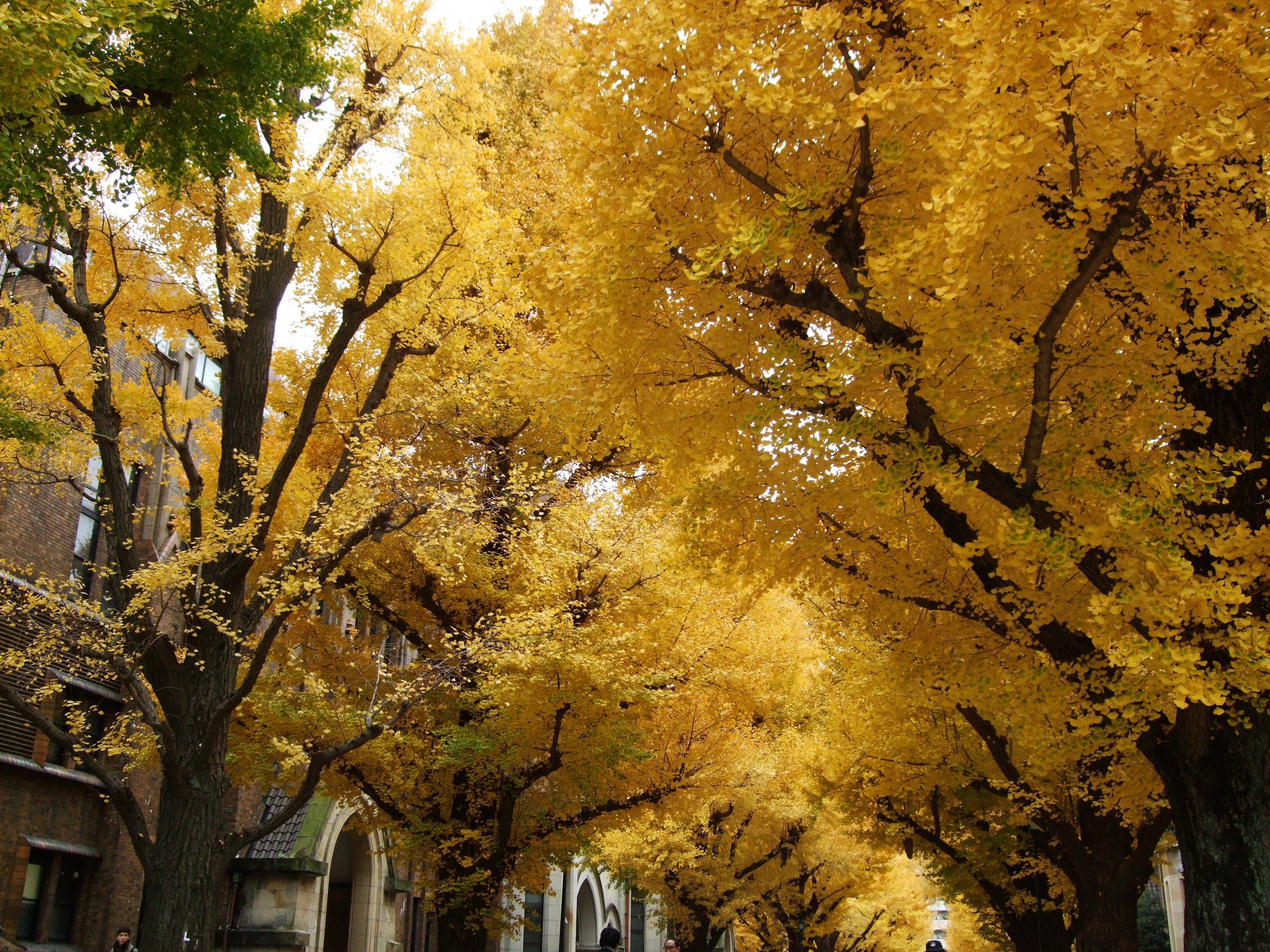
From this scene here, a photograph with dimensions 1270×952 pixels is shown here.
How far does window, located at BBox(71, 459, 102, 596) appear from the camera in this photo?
16.7 m

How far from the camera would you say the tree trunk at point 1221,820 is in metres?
6.32

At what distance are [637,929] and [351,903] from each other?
60.9 feet

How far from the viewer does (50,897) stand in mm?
14445

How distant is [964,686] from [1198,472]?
2.74 metres

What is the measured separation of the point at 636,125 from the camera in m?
7.72

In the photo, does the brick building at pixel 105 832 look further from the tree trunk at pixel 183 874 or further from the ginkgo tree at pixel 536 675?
the ginkgo tree at pixel 536 675

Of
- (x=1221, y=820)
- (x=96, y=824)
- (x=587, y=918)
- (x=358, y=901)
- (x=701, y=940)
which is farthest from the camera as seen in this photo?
(x=587, y=918)

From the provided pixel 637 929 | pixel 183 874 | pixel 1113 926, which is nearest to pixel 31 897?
pixel 183 874

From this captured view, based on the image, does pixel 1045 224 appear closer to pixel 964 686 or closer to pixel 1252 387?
pixel 1252 387

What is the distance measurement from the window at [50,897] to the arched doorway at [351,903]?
5.91 meters

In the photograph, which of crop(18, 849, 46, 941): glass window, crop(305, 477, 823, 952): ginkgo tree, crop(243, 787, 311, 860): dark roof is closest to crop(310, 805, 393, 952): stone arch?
crop(243, 787, 311, 860): dark roof

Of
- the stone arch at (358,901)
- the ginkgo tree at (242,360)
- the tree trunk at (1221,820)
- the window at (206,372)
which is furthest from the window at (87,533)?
the tree trunk at (1221,820)

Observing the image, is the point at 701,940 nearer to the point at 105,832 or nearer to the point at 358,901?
the point at 358,901

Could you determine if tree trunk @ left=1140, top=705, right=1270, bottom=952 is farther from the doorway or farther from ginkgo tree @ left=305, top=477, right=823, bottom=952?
the doorway
